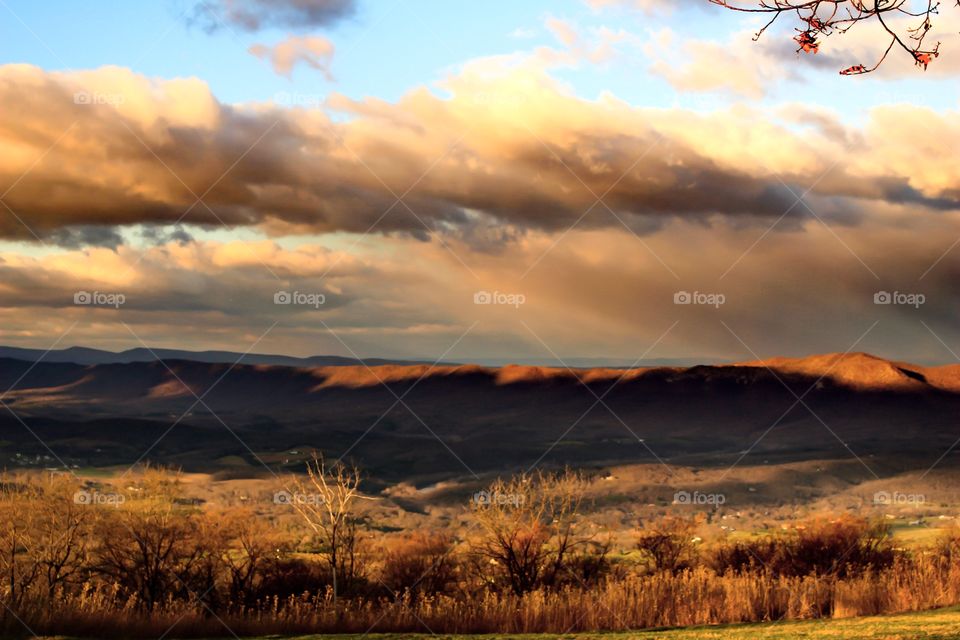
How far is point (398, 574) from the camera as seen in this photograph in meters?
33.3

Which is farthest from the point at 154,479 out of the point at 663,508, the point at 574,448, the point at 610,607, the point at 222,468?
the point at 574,448

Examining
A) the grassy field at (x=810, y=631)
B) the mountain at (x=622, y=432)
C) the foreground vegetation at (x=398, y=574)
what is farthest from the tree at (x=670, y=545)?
the mountain at (x=622, y=432)

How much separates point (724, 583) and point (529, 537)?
874 centimetres

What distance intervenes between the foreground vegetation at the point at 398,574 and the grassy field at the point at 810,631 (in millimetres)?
951

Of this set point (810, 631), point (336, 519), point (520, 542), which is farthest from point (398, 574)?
point (810, 631)

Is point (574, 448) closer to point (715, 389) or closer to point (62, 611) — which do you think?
point (715, 389)

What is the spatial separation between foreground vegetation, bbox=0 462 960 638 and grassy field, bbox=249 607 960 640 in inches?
37.4

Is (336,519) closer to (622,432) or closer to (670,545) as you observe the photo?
(670,545)

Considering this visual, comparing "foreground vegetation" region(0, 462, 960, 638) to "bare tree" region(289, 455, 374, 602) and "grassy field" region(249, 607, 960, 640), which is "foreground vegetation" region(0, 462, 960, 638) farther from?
"grassy field" region(249, 607, 960, 640)

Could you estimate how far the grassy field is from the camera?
16531 millimetres

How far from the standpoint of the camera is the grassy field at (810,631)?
16531 mm

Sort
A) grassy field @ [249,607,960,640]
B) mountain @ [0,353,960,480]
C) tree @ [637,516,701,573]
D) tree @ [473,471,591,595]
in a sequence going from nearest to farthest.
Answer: grassy field @ [249,607,960,640]
tree @ [473,471,591,595]
tree @ [637,516,701,573]
mountain @ [0,353,960,480]

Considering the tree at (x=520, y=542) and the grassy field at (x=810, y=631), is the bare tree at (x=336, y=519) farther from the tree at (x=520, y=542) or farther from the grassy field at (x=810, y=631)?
the grassy field at (x=810, y=631)

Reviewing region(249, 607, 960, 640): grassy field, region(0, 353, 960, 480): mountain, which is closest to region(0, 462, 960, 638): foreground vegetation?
region(249, 607, 960, 640): grassy field
